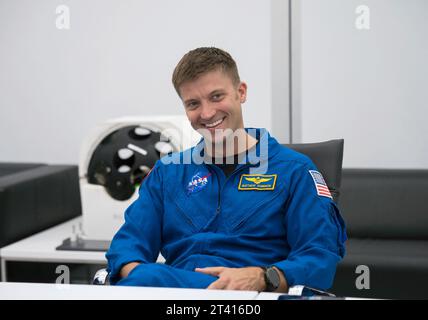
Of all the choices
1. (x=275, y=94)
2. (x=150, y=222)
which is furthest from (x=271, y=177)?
(x=275, y=94)

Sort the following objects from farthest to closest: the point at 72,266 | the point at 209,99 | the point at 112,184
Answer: the point at 72,266 → the point at 112,184 → the point at 209,99

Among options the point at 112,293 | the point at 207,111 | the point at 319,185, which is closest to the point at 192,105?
the point at 207,111

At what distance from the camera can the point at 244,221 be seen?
1798 millimetres

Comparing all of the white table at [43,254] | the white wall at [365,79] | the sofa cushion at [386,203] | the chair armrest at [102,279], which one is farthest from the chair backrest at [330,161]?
the white wall at [365,79]

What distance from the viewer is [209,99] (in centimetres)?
182

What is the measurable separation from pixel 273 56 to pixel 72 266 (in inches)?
54.8

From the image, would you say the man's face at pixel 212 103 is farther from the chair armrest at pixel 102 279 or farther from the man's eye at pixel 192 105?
the chair armrest at pixel 102 279

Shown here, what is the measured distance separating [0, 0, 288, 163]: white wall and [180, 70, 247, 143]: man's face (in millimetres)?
1589

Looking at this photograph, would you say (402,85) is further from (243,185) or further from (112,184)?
(243,185)

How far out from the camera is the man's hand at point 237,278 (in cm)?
158

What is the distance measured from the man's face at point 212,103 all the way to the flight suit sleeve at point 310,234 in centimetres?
23

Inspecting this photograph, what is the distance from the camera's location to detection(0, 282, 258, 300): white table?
51.6 inches

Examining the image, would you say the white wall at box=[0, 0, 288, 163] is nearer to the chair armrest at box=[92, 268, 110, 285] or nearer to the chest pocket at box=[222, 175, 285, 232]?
the chest pocket at box=[222, 175, 285, 232]

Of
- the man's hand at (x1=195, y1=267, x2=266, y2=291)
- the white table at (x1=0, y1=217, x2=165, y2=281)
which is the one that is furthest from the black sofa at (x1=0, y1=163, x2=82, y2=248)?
the man's hand at (x1=195, y1=267, x2=266, y2=291)
